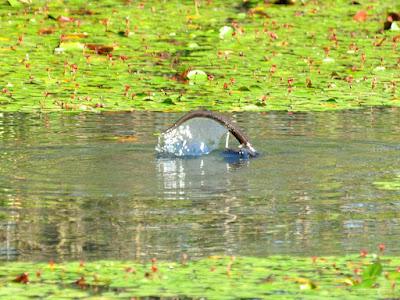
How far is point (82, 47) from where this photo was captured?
1647 cm

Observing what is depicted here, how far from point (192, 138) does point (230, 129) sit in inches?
19.7

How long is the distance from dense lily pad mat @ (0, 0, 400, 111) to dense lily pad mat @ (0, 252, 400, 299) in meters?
6.02

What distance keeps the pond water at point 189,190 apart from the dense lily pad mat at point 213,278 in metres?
0.24

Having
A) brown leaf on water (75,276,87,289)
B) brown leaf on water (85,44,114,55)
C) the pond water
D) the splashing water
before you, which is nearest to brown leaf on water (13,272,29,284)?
brown leaf on water (75,276,87,289)

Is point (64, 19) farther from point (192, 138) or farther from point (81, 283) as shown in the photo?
point (81, 283)

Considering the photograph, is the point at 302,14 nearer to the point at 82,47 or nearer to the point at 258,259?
the point at 82,47

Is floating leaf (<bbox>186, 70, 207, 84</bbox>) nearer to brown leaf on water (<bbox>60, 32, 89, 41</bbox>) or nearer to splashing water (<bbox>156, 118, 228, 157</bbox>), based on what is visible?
brown leaf on water (<bbox>60, 32, 89, 41</bbox>)

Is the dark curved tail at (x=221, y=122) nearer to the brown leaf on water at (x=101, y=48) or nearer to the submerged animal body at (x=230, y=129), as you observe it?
the submerged animal body at (x=230, y=129)

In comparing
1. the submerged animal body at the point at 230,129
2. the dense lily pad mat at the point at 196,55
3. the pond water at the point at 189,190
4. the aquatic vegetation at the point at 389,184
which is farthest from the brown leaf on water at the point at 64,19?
the aquatic vegetation at the point at 389,184

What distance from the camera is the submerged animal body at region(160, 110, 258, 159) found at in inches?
436

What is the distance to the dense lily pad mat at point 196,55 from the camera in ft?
46.1

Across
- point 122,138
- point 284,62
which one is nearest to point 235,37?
point 284,62

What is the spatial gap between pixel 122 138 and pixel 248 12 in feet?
25.7

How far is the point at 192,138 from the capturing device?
1171cm
